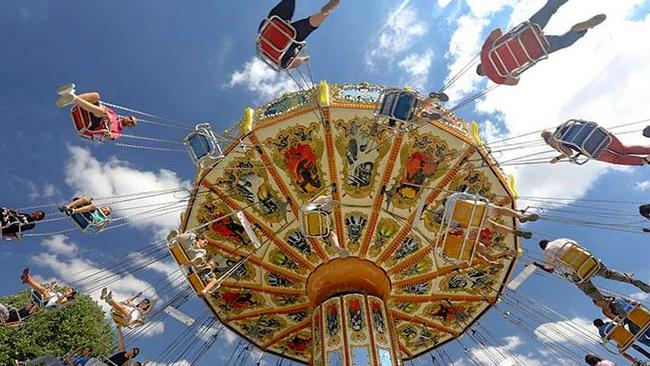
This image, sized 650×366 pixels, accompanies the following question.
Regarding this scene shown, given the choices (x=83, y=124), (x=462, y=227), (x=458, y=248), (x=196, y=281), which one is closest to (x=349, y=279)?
(x=196, y=281)

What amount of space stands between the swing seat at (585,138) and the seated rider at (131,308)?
9333mm

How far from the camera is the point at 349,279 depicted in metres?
12.2

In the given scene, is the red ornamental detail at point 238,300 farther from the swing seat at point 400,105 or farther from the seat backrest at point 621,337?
the seat backrest at point 621,337

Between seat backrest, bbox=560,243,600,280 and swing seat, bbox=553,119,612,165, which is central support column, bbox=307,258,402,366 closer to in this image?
seat backrest, bbox=560,243,600,280

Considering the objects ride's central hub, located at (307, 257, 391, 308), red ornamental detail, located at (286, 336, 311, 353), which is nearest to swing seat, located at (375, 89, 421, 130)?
ride's central hub, located at (307, 257, 391, 308)

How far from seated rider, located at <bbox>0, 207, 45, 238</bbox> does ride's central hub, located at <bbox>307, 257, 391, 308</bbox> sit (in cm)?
639

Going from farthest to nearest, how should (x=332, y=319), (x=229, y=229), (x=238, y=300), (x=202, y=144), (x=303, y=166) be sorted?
(x=238, y=300)
(x=229, y=229)
(x=332, y=319)
(x=303, y=166)
(x=202, y=144)

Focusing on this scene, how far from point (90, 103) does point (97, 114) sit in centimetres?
22

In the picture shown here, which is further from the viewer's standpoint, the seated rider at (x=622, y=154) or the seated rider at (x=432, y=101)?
the seated rider at (x=432, y=101)

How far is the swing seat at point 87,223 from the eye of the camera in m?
10.2

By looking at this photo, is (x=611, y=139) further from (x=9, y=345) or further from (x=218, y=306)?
(x=9, y=345)

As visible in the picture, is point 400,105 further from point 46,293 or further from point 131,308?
point 46,293

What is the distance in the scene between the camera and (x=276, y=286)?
13.1 m

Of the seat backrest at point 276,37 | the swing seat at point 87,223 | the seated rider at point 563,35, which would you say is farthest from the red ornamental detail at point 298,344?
the seated rider at point 563,35
